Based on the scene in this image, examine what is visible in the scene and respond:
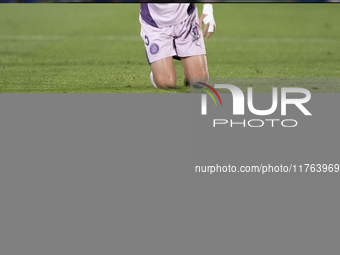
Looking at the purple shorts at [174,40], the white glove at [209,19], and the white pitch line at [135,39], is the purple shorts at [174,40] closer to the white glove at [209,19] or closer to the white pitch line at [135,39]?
the white glove at [209,19]

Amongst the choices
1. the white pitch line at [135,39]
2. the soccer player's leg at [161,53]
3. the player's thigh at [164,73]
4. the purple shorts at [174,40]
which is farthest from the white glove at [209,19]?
the white pitch line at [135,39]

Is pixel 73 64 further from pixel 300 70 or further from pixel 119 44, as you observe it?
pixel 300 70

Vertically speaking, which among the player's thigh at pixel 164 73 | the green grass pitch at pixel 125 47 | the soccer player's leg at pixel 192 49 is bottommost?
the player's thigh at pixel 164 73

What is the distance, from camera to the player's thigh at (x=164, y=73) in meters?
7.11

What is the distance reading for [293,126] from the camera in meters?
5.21

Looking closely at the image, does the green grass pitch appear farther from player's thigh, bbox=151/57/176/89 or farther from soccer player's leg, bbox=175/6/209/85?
soccer player's leg, bbox=175/6/209/85

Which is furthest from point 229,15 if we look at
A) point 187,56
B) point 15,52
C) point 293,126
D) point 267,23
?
point 293,126

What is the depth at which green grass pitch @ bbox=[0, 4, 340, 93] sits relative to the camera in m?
7.91

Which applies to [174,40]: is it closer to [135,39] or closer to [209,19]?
[209,19]

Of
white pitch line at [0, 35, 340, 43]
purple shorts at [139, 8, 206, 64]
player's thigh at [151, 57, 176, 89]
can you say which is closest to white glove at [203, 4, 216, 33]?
purple shorts at [139, 8, 206, 64]

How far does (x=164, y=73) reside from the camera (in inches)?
281

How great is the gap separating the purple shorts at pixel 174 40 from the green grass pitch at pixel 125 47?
0.49 meters

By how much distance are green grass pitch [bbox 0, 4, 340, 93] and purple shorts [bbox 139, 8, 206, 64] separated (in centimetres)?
49

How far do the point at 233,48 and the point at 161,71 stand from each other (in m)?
5.29
